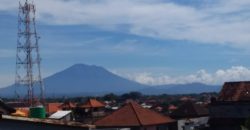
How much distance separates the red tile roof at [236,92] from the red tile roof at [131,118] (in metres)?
8.54

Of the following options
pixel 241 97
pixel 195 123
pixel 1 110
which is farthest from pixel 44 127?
pixel 195 123

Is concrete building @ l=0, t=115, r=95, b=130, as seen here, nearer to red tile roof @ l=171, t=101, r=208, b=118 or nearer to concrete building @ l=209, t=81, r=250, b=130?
concrete building @ l=209, t=81, r=250, b=130

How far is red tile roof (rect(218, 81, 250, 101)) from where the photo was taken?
48.1 m

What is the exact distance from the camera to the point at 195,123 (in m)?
53.2

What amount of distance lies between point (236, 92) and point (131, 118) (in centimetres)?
1284

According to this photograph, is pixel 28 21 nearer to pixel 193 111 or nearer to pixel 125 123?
pixel 125 123

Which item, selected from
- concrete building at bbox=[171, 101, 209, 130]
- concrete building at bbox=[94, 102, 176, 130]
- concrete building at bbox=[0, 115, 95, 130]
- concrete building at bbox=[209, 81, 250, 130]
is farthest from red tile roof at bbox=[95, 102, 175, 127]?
concrete building at bbox=[0, 115, 95, 130]

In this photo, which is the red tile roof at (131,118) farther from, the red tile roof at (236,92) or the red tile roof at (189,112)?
the red tile roof at (189,112)

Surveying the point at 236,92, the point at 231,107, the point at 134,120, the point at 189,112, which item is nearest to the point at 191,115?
the point at 189,112

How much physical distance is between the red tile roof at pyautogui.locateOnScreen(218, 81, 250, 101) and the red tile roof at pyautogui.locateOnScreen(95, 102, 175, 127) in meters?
8.54

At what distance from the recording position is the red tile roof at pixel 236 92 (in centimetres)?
4812

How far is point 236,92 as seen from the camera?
160 ft

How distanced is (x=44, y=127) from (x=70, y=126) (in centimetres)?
76

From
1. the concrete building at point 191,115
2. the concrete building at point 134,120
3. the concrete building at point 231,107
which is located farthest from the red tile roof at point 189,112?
the concrete building at point 134,120
